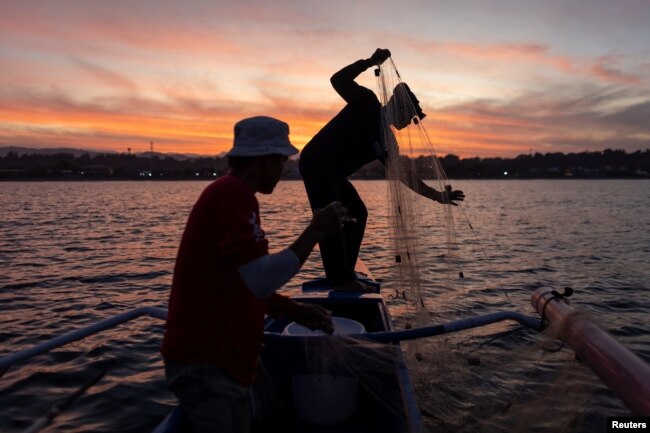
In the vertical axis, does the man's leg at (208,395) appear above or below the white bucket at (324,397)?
above

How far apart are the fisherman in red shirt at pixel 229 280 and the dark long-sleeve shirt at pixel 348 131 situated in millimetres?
3318

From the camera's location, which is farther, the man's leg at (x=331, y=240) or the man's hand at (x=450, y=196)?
the man's leg at (x=331, y=240)

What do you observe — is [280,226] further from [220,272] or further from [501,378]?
[220,272]

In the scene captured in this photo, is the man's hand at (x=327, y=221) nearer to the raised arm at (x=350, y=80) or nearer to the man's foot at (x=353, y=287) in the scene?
the raised arm at (x=350, y=80)

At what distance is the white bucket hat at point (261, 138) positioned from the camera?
9.02 ft

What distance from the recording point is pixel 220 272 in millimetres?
2572

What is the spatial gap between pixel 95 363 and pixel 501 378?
22.7ft

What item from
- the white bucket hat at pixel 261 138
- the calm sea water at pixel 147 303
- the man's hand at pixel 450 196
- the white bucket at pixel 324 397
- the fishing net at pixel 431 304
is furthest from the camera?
the calm sea water at pixel 147 303

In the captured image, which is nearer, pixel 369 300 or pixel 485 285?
pixel 369 300

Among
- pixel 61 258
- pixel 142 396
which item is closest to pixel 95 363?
pixel 142 396

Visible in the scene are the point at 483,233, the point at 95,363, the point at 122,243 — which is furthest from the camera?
the point at 483,233

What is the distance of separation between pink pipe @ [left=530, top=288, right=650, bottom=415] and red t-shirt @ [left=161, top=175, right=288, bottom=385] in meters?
2.11

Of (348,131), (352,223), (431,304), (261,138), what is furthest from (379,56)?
(261,138)

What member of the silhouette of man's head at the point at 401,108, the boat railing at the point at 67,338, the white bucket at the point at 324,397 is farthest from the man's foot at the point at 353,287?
the boat railing at the point at 67,338
